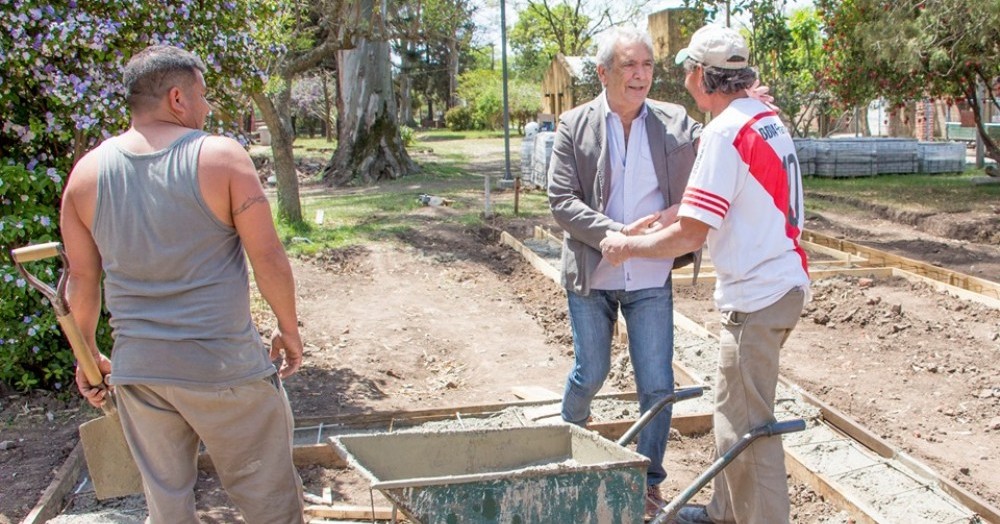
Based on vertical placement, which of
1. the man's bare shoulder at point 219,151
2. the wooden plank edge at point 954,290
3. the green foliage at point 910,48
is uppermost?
the green foliage at point 910,48

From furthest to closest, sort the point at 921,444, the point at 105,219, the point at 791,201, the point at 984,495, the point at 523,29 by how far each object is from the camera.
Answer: the point at 523,29
the point at 921,444
the point at 984,495
the point at 791,201
the point at 105,219

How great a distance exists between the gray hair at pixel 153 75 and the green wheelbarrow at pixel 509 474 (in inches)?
51.1

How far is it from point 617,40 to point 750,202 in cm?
101

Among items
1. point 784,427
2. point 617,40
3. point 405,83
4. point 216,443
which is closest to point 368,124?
point 617,40

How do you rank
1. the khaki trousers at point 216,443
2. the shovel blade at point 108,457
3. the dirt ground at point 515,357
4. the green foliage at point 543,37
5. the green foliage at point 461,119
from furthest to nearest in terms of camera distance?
1. the green foliage at point 461,119
2. the green foliage at point 543,37
3. the dirt ground at point 515,357
4. the shovel blade at point 108,457
5. the khaki trousers at point 216,443

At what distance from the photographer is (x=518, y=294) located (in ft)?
32.4

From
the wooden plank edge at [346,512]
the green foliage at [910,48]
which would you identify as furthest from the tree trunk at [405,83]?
the wooden plank edge at [346,512]

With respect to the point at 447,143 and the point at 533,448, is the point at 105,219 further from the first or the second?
the point at 447,143

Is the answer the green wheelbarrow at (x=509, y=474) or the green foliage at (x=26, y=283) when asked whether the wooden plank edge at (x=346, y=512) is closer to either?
the green wheelbarrow at (x=509, y=474)

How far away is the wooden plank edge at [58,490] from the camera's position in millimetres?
4379

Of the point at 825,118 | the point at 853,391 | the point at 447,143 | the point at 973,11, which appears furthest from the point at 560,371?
the point at 447,143

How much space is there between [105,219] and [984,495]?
4.17m

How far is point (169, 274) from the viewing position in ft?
9.96

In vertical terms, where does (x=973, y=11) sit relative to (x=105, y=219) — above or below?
above
